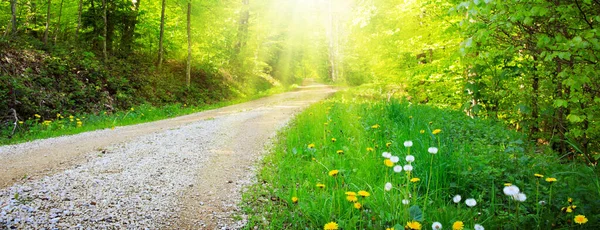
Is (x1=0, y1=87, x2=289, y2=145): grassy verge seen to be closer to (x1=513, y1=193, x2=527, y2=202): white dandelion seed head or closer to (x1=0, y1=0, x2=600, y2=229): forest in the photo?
(x1=0, y1=0, x2=600, y2=229): forest

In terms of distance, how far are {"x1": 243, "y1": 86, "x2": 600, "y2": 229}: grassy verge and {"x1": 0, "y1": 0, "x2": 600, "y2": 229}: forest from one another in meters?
0.04

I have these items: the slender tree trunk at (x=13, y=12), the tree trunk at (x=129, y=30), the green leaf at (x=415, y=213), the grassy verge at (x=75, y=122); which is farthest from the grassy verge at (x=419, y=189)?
the tree trunk at (x=129, y=30)

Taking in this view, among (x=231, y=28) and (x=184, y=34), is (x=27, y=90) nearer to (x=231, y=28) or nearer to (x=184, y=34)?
(x=184, y=34)

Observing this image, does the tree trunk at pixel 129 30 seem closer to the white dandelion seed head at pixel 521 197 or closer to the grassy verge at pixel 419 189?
the grassy verge at pixel 419 189

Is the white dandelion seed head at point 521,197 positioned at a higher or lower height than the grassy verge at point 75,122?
higher

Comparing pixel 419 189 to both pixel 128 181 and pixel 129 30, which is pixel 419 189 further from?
pixel 129 30

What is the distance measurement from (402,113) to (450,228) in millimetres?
4868

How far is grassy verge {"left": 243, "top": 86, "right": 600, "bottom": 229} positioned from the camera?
2.44 metres

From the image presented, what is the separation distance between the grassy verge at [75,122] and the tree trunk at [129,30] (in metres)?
5.31

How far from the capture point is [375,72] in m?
15.5

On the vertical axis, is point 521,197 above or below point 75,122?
above

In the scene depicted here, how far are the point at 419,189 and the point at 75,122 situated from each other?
34.0 feet

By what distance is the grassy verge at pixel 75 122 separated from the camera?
7.98 metres

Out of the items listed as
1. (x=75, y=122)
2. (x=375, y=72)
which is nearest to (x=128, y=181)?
(x=75, y=122)
